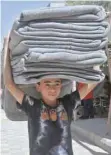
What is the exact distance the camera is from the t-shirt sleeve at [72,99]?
10.2 ft

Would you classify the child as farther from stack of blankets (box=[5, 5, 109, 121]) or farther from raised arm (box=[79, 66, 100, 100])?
stack of blankets (box=[5, 5, 109, 121])

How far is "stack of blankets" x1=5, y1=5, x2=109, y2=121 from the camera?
8.58 ft

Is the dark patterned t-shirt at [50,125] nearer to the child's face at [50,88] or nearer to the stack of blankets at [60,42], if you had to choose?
the child's face at [50,88]

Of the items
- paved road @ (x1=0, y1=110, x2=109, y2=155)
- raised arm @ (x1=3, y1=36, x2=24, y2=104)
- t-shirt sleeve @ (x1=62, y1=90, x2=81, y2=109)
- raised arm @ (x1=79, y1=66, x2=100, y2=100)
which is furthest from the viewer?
paved road @ (x1=0, y1=110, x2=109, y2=155)

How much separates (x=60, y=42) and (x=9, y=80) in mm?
502

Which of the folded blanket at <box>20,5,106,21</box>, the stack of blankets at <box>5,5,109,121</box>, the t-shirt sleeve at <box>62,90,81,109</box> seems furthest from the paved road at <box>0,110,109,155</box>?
the folded blanket at <box>20,5,106,21</box>

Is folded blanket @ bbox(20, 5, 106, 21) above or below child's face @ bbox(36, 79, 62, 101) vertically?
above

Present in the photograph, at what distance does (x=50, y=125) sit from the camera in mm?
2949

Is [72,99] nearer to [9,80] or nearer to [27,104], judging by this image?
[27,104]

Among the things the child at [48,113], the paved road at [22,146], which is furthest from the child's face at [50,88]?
the paved road at [22,146]

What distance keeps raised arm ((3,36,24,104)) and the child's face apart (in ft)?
0.46

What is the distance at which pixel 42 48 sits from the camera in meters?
2.61

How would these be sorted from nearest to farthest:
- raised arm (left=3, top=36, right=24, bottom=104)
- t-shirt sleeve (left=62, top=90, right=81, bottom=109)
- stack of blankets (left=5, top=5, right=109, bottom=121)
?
stack of blankets (left=5, top=5, right=109, bottom=121), raised arm (left=3, top=36, right=24, bottom=104), t-shirt sleeve (left=62, top=90, right=81, bottom=109)

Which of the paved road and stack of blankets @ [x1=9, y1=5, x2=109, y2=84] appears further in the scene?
the paved road
